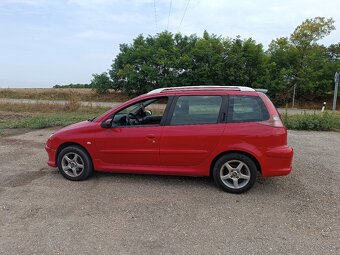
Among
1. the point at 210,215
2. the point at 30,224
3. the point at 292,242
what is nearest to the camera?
the point at 292,242

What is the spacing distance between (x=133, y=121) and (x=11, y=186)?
2220mm

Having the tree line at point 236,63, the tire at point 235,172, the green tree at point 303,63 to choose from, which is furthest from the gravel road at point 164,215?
the green tree at point 303,63

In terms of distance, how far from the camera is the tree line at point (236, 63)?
24.7 meters

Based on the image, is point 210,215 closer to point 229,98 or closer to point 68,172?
point 229,98

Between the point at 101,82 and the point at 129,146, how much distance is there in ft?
80.8

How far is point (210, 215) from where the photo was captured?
3771mm

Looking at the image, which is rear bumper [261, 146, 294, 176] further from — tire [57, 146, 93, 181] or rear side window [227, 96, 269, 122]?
tire [57, 146, 93, 181]

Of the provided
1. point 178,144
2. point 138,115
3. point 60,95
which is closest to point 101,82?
point 60,95

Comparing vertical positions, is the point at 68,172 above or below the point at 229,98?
below

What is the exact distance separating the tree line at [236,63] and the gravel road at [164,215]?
2032cm

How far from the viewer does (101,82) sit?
28203 millimetres

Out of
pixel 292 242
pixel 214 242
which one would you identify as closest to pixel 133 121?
pixel 214 242

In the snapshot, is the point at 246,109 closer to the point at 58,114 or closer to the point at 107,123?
the point at 107,123

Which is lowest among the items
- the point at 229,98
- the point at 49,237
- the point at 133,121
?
the point at 49,237
